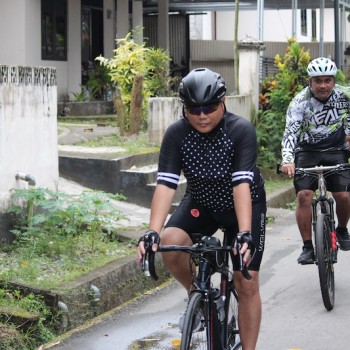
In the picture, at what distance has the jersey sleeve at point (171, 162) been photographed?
4805 mm

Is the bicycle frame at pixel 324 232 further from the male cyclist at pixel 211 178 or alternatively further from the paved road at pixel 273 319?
the male cyclist at pixel 211 178

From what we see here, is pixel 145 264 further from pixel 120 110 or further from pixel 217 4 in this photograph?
pixel 217 4

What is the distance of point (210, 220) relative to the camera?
5.05m

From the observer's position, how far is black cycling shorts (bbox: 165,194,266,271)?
4.91 metres

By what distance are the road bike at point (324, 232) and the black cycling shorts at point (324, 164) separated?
63 millimetres

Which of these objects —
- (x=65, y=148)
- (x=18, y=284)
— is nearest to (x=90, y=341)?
(x=18, y=284)

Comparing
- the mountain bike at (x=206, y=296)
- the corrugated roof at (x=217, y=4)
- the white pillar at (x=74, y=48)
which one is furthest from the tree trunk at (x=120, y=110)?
the corrugated roof at (x=217, y=4)

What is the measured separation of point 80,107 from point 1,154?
419 inches

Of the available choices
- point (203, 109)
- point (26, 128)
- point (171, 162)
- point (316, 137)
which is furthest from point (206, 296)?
point (26, 128)

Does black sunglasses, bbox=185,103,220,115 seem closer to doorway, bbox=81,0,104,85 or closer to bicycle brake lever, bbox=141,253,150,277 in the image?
bicycle brake lever, bbox=141,253,150,277

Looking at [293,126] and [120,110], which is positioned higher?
[120,110]

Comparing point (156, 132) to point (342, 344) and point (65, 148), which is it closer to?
point (65, 148)

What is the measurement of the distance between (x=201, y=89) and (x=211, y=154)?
1.37ft

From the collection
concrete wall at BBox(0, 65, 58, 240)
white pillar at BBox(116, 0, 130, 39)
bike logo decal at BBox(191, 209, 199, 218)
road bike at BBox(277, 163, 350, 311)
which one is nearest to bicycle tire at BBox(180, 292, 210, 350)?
bike logo decal at BBox(191, 209, 199, 218)
